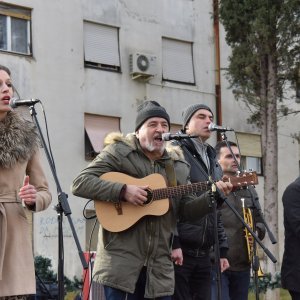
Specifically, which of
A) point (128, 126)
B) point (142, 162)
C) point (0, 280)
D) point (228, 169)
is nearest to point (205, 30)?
point (128, 126)

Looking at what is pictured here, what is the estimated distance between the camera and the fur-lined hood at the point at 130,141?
5.66 meters

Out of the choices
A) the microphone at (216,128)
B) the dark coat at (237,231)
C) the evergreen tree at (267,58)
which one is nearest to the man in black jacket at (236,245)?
the dark coat at (237,231)

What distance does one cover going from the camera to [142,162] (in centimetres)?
563

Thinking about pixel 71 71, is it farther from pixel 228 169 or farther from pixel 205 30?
pixel 228 169

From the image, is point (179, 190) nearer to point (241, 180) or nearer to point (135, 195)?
point (135, 195)

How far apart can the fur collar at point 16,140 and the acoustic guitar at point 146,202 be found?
0.79 meters

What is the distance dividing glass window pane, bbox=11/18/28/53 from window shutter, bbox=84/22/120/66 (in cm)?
177

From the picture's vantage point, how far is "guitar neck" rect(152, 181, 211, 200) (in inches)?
215

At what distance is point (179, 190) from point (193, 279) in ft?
4.19

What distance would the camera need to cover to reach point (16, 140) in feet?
15.9

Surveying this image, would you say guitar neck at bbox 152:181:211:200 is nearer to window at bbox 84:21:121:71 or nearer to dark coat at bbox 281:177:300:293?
dark coat at bbox 281:177:300:293

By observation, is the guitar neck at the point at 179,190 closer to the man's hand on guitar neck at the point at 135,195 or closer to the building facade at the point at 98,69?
the man's hand on guitar neck at the point at 135,195

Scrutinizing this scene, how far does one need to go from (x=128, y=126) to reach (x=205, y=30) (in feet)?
13.9

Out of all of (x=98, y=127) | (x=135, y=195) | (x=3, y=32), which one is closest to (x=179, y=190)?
(x=135, y=195)
